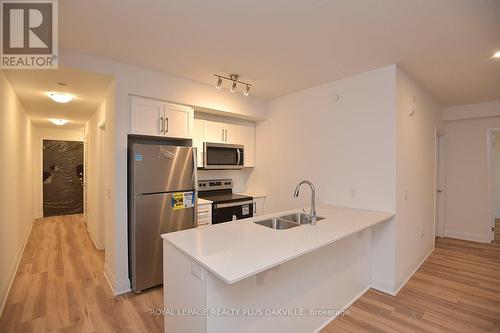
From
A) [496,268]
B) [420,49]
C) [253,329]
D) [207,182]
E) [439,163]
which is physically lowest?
[496,268]

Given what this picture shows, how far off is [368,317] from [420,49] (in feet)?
8.35

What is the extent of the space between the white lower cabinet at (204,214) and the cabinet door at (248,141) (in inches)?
48.3

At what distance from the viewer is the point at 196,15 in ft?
5.78

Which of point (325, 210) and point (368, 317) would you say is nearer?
point (368, 317)

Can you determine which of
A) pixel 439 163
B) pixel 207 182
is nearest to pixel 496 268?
pixel 439 163

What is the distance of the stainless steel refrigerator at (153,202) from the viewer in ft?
8.42

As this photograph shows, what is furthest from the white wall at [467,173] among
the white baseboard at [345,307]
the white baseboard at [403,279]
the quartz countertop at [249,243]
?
the quartz countertop at [249,243]

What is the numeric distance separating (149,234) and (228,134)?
75.1 inches

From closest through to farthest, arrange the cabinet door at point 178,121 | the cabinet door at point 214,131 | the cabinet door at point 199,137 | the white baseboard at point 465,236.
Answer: the cabinet door at point 178,121 < the cabinet door at point 199,137 < the cabinet door at point 214,131 < the white baseboard at point 465,236

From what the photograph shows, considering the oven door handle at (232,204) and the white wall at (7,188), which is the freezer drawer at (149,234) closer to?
the oven door handle at (232,204)

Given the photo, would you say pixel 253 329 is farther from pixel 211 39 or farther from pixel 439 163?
pixel 439 163

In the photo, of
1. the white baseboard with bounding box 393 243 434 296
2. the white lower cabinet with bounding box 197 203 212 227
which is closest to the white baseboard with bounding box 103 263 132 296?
the white lower cabinet with bounding box 197 203 212 227

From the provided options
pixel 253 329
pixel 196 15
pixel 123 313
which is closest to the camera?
pixel 253 329

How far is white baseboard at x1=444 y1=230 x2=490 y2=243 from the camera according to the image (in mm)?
4340
